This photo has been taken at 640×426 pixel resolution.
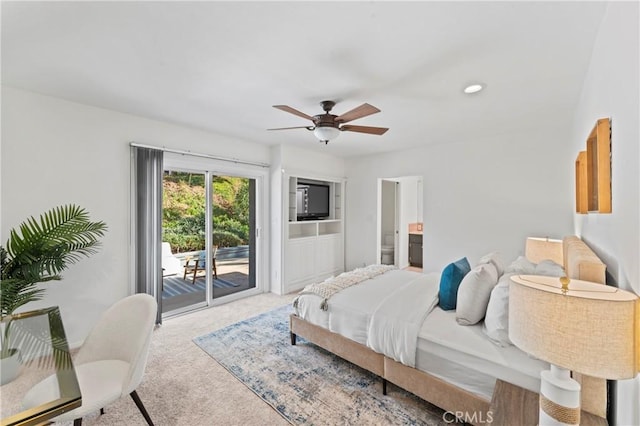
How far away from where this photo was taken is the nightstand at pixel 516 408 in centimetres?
121

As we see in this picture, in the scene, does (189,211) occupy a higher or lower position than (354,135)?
lower

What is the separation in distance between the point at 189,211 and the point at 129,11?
268 cm

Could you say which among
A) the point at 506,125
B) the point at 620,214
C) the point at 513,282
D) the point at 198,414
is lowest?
the point at 198,414

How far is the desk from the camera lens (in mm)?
1077

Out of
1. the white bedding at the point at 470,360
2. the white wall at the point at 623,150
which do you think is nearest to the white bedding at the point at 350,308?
the white bedding at the point at 470,360

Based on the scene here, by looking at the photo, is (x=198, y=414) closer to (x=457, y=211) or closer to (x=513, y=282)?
(x=513, y=282)

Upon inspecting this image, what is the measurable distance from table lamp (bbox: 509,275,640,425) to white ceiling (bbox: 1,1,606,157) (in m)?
1.49

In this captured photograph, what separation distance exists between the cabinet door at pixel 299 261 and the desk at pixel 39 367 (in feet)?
10.1

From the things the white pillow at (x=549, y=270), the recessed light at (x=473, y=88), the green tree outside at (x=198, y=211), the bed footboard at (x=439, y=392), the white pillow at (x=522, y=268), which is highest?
the recessed light at (x=473, y=88)

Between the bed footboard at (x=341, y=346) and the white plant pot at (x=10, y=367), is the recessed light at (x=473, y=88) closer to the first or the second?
the bed footboard at (x=341, y=346)

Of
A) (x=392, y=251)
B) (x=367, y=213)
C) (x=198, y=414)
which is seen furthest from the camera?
(x=392, y=251)

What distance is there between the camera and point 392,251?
6.32 m

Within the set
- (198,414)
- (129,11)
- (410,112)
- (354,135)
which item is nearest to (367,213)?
(354,135)

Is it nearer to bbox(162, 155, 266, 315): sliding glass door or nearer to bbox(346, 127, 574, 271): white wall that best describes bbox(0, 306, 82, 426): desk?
bbox(162, 155, 266, 315): sliding glass door
